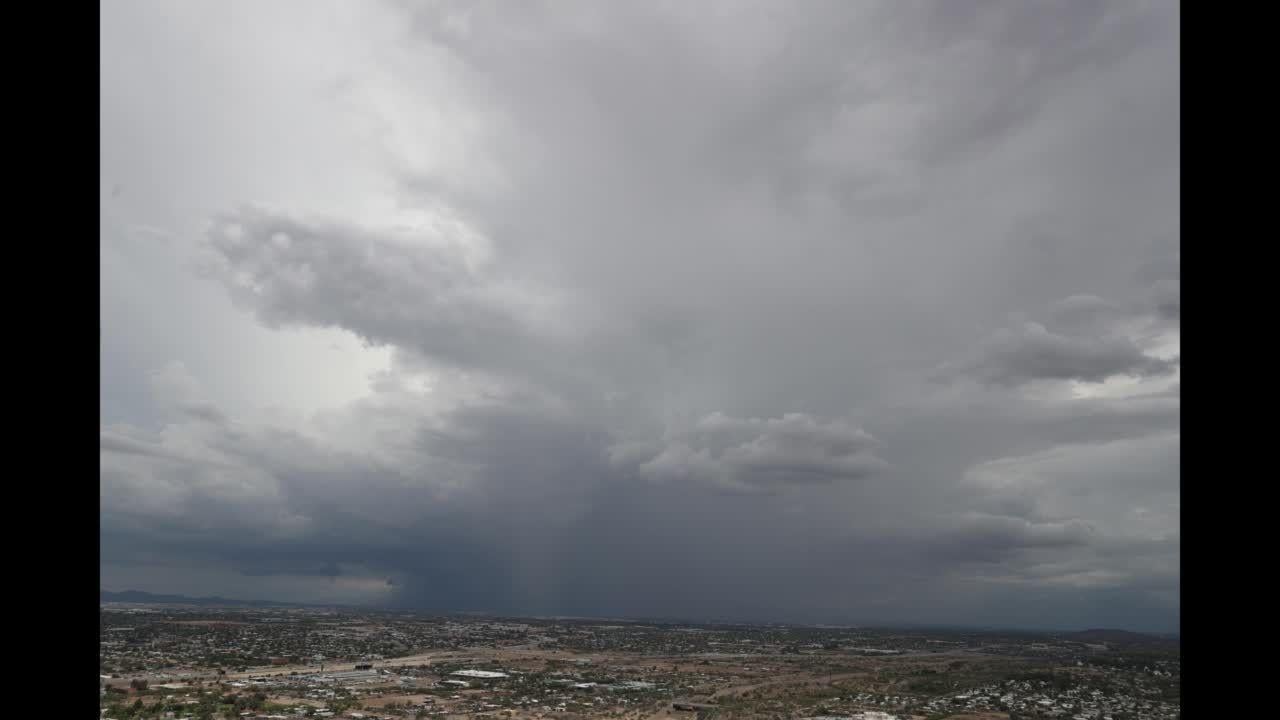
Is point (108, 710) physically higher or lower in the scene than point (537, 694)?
higher
